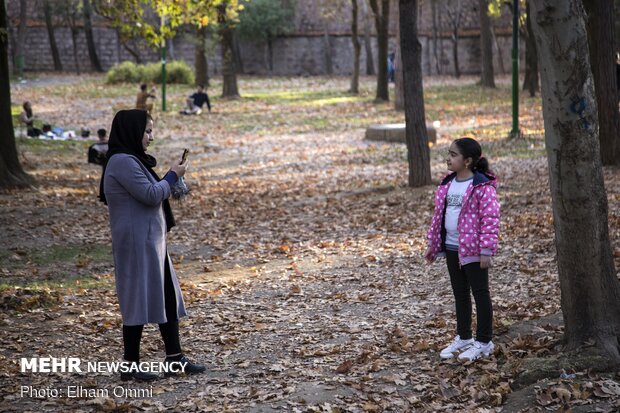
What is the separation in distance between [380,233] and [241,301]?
3.92 metres

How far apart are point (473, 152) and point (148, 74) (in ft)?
131

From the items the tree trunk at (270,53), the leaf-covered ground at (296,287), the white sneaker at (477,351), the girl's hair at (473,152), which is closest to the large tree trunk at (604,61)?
the leaf-covered ground at (296,287)

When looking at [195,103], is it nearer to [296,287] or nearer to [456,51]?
[296,287]

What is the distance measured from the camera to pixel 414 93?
15.4 m

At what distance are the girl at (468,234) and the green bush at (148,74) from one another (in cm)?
3925

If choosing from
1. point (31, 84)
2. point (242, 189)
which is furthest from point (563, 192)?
point (31, 84)

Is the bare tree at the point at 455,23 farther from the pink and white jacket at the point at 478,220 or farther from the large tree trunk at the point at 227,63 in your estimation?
the pink and white jacket at the point at 478,220

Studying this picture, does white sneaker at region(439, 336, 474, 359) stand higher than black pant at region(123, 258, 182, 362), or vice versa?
A: black pant at region(123, 258, 182, 362)

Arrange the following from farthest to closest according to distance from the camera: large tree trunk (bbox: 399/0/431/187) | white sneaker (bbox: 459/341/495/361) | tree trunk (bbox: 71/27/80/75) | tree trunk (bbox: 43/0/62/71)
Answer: tree trunk (bbox: 71/27/80/75) → tree trunk (bbox: 43/0/62/71) → large tree trunk (bbox: 399/0/431/187) → white sneaker (bbox: 459/341/495/361)

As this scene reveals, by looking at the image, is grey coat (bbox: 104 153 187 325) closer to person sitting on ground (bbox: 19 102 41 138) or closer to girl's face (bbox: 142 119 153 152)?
girl's face (bbox: 142 119 153 152)

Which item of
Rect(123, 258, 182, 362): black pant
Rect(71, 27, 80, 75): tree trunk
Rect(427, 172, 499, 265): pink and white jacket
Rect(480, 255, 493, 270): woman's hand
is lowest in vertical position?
Rect(123, 258, 182, 362): black pant

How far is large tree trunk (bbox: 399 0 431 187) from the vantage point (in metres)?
15.2

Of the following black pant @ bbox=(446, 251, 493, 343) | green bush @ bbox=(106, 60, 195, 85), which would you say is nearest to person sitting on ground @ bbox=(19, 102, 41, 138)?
green bush @ bbox=(106, 60, 195, 85)

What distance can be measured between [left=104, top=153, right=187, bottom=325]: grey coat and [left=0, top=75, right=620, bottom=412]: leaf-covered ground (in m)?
0.67
